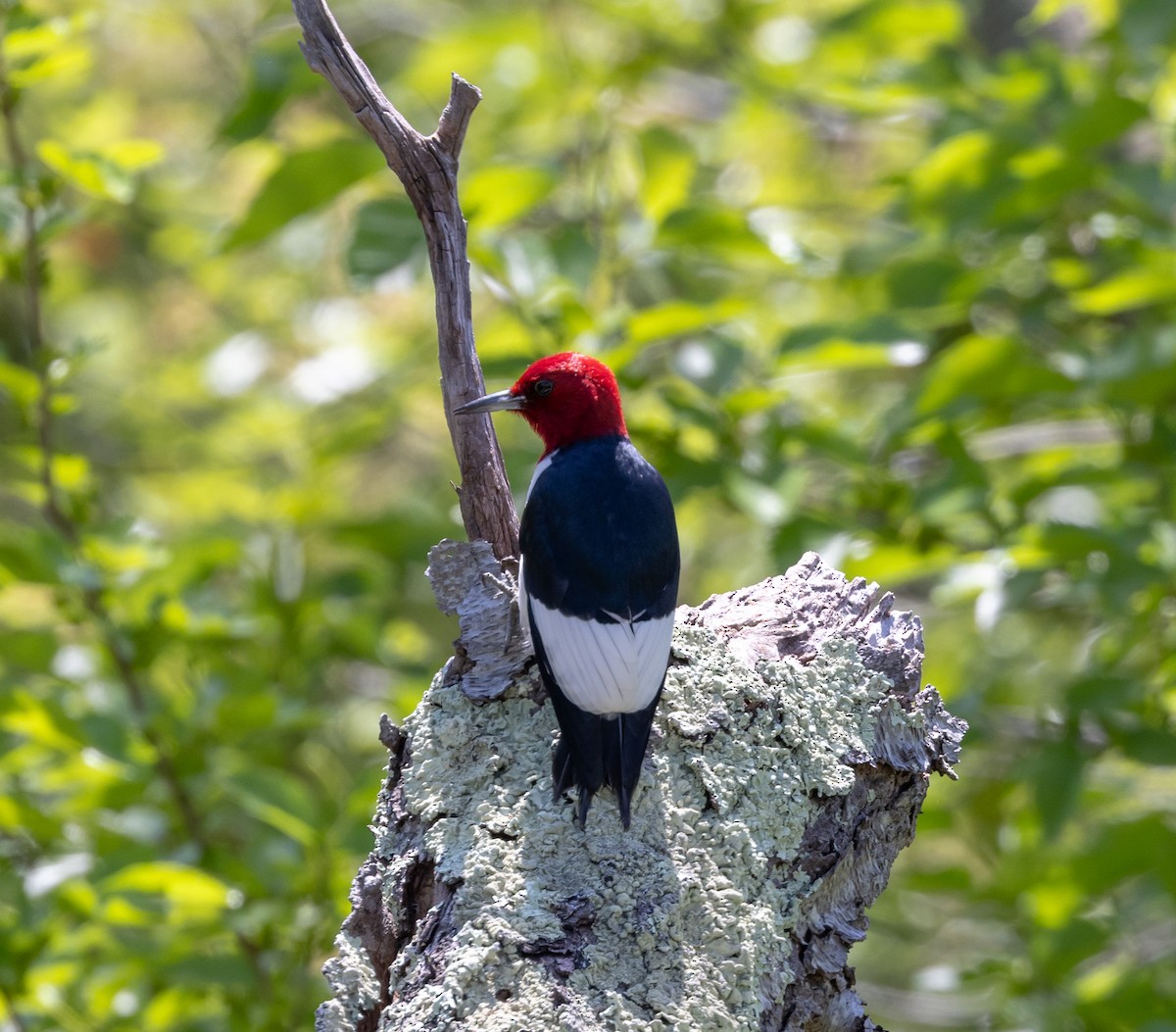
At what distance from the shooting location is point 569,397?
2.96 meters

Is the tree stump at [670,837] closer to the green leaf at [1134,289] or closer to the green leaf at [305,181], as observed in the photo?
the green leaf at [1134,289]

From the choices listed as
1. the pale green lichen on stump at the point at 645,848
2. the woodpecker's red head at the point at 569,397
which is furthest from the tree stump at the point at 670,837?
the woodpecker's red head at the point at 569,397

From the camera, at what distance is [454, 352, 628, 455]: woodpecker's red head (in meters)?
2.92

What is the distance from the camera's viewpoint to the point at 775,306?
5.14 metres

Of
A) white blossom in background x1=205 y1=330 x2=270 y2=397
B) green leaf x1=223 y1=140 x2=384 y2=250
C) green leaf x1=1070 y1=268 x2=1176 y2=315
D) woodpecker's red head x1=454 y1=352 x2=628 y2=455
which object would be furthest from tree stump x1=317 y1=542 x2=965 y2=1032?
white blossom in background x1=205 y1=330 x2=270 y2=397

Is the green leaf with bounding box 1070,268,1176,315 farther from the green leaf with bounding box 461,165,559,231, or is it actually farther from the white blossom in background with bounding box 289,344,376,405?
the white blossom in background with bounding box 289,344,376,405

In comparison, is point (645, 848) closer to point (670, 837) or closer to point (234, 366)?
point (670, 837)

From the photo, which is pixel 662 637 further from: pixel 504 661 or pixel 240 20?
pixel 240 20

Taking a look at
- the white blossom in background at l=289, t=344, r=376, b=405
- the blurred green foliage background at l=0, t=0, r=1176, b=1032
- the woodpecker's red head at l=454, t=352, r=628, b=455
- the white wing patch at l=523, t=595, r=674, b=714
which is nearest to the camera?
the white wing patch at l=523, t=595, r=674, b=714

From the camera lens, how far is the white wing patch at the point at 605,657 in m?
2.01

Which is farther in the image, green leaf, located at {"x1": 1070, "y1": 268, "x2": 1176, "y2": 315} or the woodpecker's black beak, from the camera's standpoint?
green leaf, located at {"x1": 1070, "y1": 268, "x2": 1176, "y2": 315}

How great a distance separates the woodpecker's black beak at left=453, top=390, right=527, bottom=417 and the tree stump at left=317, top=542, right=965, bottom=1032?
28cm

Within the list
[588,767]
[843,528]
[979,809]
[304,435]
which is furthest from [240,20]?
[588,767]

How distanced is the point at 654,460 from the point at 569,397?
387mm
